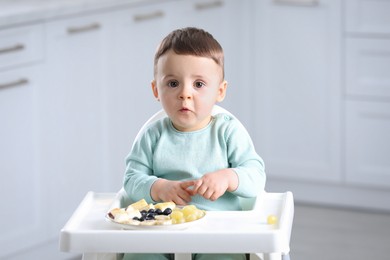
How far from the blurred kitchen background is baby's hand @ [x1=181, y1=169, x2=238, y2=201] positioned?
131 centimetres

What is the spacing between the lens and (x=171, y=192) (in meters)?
1.99

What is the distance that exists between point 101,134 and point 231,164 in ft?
5.01

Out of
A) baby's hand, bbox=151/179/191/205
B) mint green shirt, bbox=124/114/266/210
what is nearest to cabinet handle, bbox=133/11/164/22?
mint green shirt, bbox=124/114/266/210

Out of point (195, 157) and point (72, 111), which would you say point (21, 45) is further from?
point (195, 157)

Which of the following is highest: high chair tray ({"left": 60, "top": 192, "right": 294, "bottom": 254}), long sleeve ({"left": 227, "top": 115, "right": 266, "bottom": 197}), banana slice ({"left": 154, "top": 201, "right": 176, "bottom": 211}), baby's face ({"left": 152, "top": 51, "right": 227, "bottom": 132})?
baby's face ({"left": 152, "top": 51, "right": 227, "bottom": 132})

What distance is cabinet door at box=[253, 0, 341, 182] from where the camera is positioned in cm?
400

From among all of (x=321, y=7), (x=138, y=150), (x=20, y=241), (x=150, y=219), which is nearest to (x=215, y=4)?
(x=321, y=7)

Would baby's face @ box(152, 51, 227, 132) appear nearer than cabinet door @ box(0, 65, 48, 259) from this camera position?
Yes

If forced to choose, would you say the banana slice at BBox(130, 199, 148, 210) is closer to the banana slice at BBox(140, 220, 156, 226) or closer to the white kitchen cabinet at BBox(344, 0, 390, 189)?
the banana slice at BBox(140, 220, 156, 226)

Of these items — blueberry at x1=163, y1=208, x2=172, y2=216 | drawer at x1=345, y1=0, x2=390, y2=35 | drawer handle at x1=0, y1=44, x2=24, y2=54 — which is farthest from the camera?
drawer at x1=345, y1=0, x2=390, y2=35

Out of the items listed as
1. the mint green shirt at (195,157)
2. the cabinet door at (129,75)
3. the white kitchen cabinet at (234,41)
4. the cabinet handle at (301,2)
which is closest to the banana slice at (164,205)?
the mint green shirt at (195,157)

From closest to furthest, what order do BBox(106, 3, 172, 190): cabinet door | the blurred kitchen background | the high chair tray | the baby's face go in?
the high chair tray
the baby's face
the blurred kitchen background
BBox(106, 3, 172, 190): cabinet door

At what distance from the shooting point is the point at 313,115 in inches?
161

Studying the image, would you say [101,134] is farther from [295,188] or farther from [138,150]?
[138,150]
